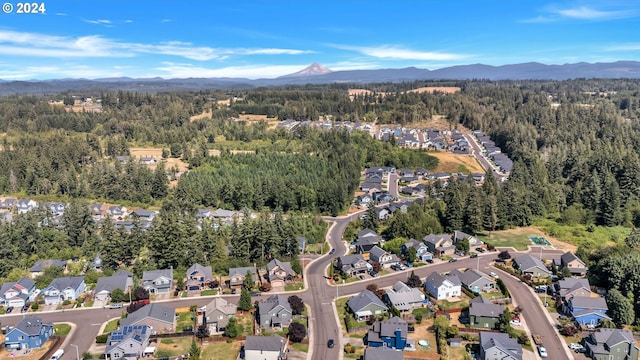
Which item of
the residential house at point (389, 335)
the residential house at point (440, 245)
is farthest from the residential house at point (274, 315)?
the residential house at point (440, 245)

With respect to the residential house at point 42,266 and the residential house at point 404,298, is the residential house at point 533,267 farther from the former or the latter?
the residential house at point 42,266

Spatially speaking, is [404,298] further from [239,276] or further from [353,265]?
[239,276]

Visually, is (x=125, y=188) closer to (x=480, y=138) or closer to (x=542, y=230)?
(x=542, y=230)

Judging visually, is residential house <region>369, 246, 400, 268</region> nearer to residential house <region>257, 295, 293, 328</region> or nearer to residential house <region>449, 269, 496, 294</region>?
residential house <region>449, 269, 496, 294</region>

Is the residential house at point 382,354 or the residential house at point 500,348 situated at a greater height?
the residential house at point 382,354

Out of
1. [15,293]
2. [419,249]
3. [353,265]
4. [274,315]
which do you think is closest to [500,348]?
[274,315]

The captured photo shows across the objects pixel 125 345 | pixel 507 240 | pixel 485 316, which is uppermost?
pixel 125 345
